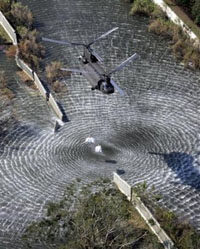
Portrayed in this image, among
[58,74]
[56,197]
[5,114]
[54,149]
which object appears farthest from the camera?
[58,74]

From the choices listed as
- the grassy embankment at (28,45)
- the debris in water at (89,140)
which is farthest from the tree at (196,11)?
the debris in water at (89,140)

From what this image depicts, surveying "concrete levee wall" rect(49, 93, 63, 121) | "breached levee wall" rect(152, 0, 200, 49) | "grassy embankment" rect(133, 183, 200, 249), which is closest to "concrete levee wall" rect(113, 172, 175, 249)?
"grassy embankment" rect(133, 183, 200, 249)

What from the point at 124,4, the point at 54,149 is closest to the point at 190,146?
the point at 54,149

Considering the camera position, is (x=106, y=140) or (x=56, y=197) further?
(x=106, y=140)

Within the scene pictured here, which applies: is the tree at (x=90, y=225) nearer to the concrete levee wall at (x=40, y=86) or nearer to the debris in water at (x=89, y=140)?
the debris in water at (x=89, y=140)

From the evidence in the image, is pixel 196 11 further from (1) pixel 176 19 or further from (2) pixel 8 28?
(2) pixel 8 28

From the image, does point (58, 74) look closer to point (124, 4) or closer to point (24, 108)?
point (24, 108)

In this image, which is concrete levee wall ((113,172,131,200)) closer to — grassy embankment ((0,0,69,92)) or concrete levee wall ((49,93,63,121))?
concrete levee wall ((49,93,63,121))
